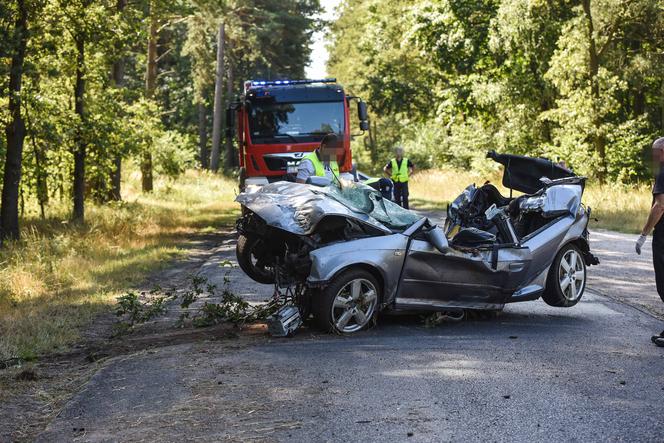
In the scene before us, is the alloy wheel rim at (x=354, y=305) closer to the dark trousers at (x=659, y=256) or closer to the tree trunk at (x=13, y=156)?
the dark trousers at (x=659, y=256)

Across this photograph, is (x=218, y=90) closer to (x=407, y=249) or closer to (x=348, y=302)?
(x=407, y=249)

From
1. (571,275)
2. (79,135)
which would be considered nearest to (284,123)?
(79,135)

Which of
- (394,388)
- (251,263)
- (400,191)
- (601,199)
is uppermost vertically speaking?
(400,191)

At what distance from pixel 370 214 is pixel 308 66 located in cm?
5598

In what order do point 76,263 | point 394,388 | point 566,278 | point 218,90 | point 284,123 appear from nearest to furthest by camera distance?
point 394,388, point 566,278, point 76,263, point 284,123, point 218,90

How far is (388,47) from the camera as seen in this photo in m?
49.3

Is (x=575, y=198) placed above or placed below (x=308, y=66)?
below

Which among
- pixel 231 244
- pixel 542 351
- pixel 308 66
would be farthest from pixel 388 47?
pixel 542 351

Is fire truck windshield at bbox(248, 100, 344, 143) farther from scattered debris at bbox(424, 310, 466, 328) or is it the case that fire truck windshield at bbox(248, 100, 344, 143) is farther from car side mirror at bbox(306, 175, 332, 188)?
scattered debris at bbox(424, 310, 466, 328)

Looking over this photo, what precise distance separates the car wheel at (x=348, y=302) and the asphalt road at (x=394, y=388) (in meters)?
0.14

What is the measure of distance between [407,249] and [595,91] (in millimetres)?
22841

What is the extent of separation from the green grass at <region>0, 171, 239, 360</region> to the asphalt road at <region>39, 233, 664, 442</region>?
205 cm

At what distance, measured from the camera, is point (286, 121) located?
1972 centimetres

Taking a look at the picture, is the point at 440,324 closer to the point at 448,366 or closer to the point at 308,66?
the point at 448,366
